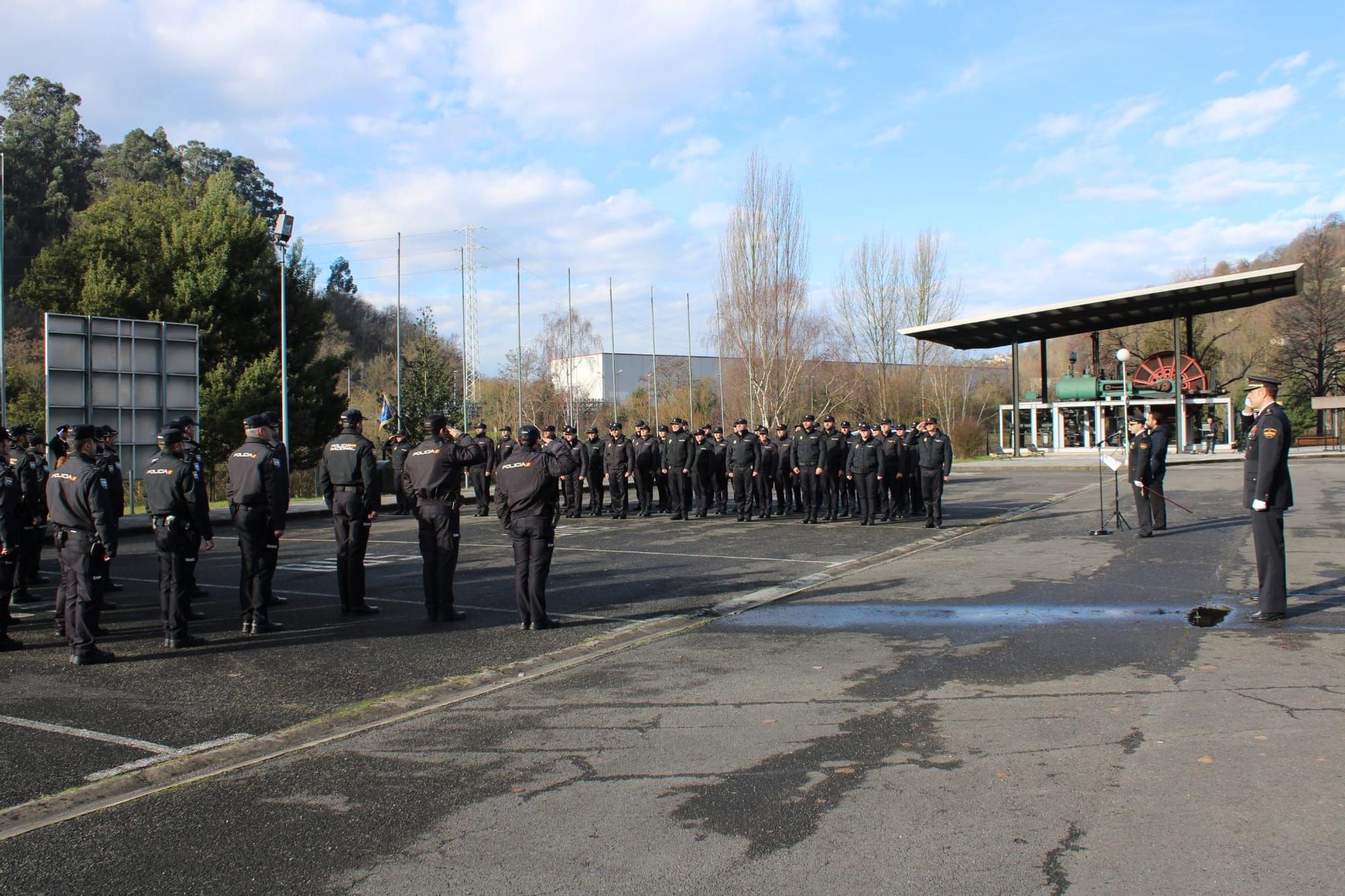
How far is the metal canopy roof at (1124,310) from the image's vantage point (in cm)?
4438

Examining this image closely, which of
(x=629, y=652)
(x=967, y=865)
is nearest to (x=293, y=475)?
(x=629, y=652)

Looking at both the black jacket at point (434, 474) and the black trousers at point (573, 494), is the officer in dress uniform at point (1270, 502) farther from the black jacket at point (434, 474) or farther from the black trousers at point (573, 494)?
the black trousers at point (573, 494)

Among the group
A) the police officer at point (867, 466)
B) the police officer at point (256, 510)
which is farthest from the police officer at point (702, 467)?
the police officer at point (256, 510)

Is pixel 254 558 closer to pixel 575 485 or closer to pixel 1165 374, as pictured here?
pixel 575 485

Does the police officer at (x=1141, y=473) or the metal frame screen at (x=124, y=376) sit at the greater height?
the metal frame screen at (x=124, y=376)

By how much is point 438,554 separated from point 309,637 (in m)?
1.36

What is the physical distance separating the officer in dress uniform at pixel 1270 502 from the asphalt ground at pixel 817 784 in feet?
1.51

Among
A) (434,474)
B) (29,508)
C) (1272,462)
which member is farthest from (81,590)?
(1272,462)

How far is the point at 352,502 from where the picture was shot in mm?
9852

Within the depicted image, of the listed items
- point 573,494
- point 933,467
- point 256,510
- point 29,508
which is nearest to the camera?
point 256,510

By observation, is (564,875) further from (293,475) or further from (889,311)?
(889,311)

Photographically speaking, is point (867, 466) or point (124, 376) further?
A: point (124, 376)

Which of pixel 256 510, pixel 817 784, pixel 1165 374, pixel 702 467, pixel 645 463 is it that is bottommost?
pixel 817 784

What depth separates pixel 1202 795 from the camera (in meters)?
4.54
